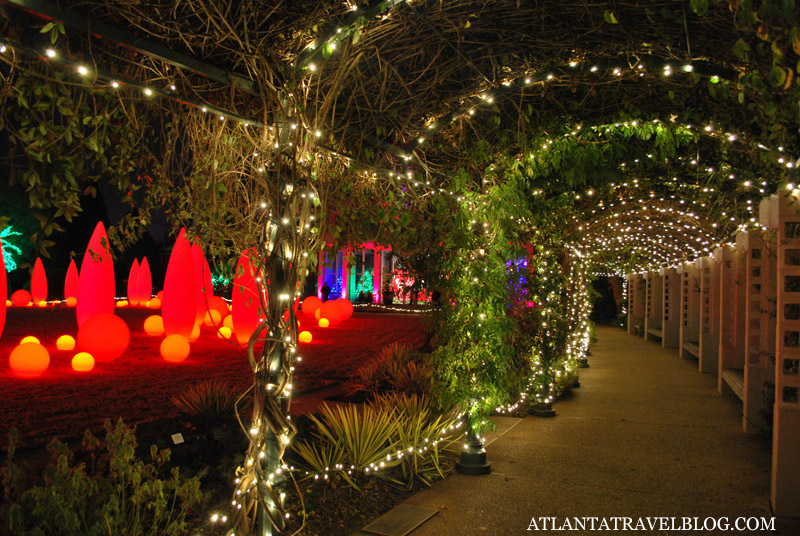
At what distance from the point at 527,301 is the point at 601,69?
432 centimetres

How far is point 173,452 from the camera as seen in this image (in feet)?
17.5

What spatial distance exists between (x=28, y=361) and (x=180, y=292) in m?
3.65

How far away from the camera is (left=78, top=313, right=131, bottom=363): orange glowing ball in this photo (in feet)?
37.1

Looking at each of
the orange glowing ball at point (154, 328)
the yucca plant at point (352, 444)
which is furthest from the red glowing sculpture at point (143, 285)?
the yucca plant at point (352, 444)

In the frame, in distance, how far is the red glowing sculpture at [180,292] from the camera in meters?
13.2

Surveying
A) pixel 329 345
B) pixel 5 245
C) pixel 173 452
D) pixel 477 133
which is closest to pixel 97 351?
pixel 329 345

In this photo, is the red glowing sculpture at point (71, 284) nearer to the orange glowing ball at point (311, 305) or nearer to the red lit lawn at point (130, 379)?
the red lit lawn at point (130, 379)

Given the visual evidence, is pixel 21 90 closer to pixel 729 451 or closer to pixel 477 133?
pixel 477 133

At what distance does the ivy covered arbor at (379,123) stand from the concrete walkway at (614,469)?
0.74 meters

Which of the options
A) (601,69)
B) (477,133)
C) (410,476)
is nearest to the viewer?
(601,69)

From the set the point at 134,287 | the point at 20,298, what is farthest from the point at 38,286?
the point at 134,287

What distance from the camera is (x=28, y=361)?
1010cm

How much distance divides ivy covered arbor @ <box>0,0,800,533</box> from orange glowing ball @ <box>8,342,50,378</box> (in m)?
5.73

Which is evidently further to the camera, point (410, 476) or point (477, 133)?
point (477, 133)
